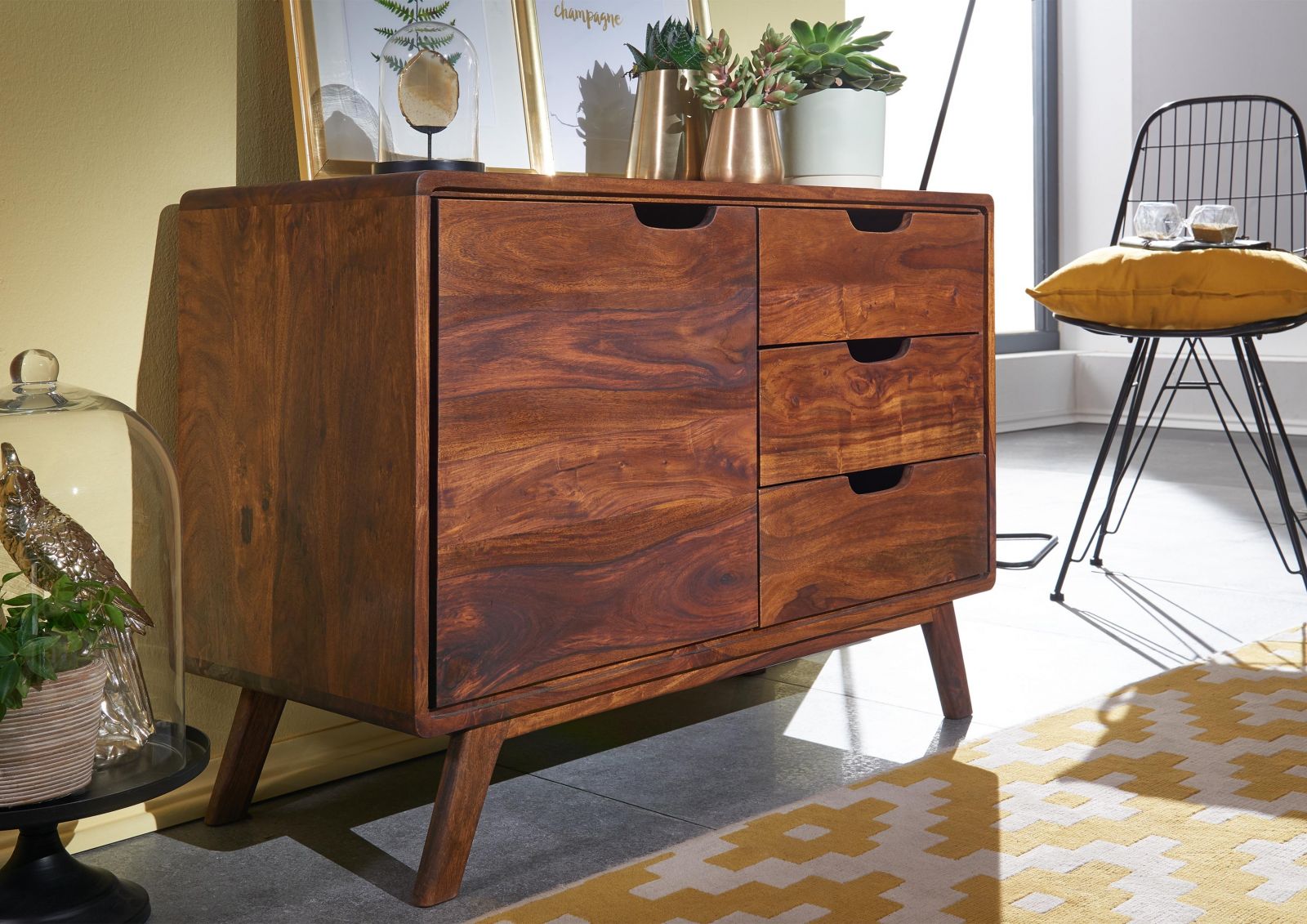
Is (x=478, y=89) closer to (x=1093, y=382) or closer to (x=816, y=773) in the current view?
(x=816, y=773)

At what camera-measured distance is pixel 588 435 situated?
51.3 inches

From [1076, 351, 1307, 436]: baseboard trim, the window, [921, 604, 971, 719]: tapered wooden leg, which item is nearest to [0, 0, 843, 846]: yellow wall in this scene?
[921, 604, 971, 719]: tapered wooden leg

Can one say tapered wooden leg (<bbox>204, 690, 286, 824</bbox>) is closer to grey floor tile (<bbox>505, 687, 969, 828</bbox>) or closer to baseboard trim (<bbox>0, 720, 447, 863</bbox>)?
baseboard trim (<bbox>0, 720, 447, 863</bbox>)

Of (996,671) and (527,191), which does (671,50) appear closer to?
(527,191)

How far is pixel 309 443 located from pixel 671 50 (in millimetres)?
740

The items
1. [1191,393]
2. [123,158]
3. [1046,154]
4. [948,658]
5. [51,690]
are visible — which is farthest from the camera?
[1046,154]

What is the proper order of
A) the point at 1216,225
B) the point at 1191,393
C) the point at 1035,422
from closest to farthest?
1. the point at 1216,225
2. the point at 1191,393
3. the point at 1035,422

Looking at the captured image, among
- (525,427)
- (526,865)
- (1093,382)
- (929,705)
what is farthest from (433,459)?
(1093,382)

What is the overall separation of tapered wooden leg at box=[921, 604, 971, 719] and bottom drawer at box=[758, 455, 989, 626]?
64 millimetres

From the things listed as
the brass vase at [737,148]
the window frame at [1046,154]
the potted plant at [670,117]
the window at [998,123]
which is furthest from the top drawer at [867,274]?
the window frame at [1046,154]

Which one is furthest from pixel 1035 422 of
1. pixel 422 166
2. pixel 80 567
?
pixel 80 567

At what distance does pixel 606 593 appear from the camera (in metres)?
1.33

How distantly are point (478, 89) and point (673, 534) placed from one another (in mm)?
650

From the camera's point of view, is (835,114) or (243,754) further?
(835,114)
